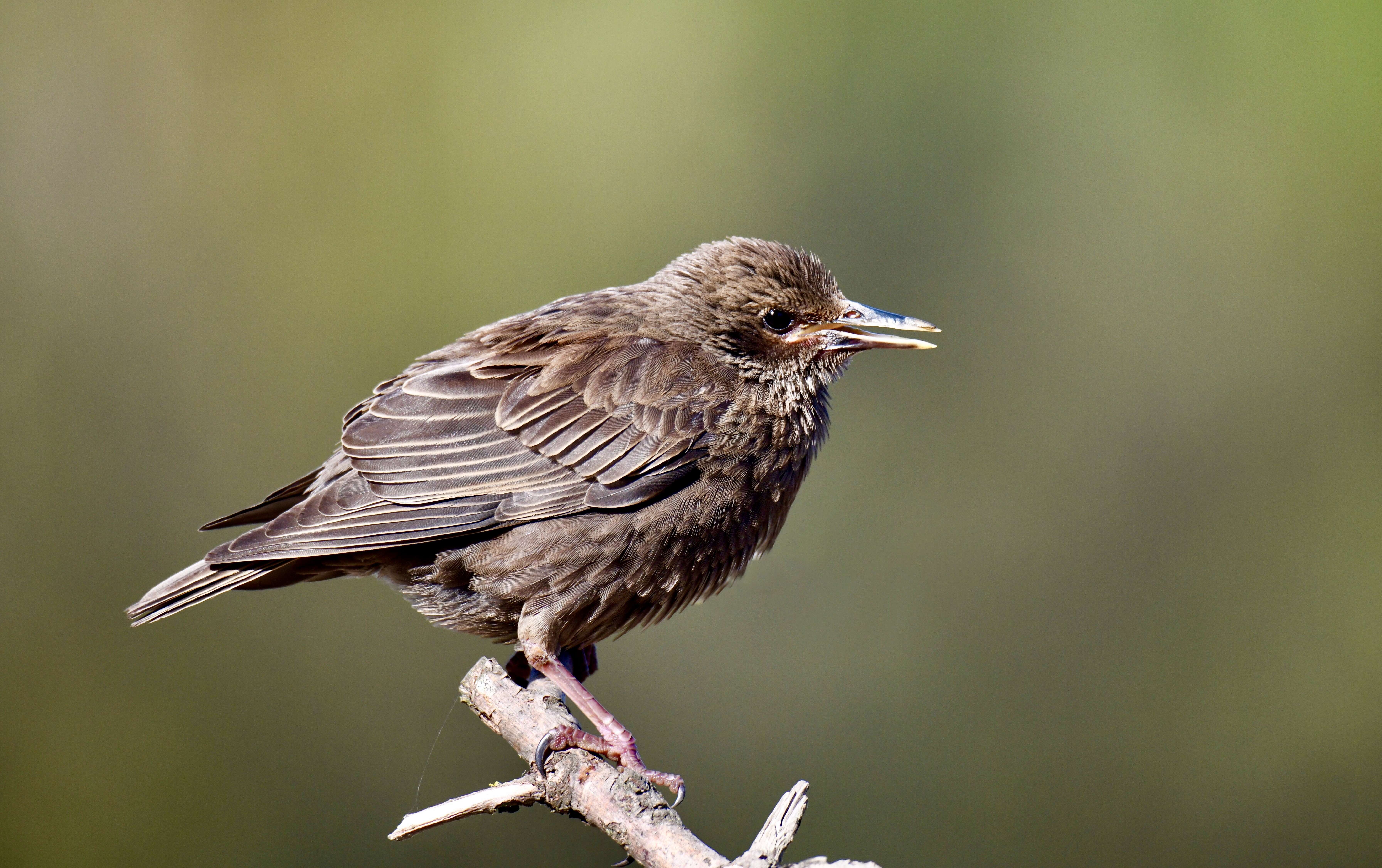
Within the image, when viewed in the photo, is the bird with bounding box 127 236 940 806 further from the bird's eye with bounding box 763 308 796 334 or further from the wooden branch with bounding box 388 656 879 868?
the wooden branch with bounding box 388 656 879 868

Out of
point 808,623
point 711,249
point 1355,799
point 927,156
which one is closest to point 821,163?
point 927,156

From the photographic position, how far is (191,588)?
162 inches

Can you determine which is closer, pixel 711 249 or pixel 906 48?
pixel 711 249

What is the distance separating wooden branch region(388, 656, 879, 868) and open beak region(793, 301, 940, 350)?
1.59m

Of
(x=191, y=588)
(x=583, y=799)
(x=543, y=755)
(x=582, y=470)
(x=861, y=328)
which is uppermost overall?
(x=861, y=328)

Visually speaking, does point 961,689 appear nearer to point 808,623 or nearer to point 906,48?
point 808,623

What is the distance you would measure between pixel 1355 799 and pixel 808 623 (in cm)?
426

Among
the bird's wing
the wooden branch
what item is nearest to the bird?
the bird's wing

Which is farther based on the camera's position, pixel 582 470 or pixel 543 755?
pixel 582 470

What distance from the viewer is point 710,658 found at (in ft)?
26.5

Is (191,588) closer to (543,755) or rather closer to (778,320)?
(543,755)

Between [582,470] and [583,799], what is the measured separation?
113cm

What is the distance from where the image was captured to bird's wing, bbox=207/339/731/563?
4.04m

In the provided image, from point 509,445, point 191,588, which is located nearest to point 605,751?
point 509,445
